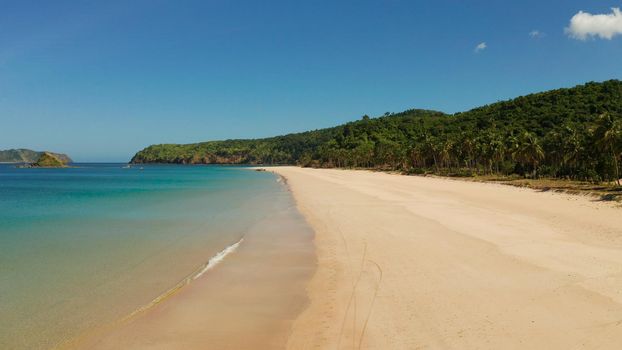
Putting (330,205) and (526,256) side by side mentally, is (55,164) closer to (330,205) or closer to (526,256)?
(330,205)

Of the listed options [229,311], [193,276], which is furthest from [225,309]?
[193,276]

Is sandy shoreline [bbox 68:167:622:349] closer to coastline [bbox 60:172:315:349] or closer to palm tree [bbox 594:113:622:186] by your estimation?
coastline [bbox 60:172:315:349]

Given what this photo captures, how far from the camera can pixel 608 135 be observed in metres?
39.3

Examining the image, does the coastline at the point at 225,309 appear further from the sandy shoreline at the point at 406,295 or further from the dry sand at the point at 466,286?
the dry sand at the point at 466,286

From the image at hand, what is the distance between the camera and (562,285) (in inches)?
390

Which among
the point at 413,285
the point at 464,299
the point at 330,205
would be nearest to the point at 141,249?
the point at 413,285

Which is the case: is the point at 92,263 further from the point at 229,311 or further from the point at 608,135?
the point at 608,135

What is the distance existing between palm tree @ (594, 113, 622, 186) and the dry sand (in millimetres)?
22963

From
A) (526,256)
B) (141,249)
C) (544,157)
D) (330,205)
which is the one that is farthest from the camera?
(544,157)

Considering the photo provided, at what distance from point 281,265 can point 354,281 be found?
10.4 feet

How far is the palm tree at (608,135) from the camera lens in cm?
3873

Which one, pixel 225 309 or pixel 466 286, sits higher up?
pixel 466 286

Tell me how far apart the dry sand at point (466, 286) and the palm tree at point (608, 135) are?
23.0 metres

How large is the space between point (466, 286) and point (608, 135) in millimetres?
38338
